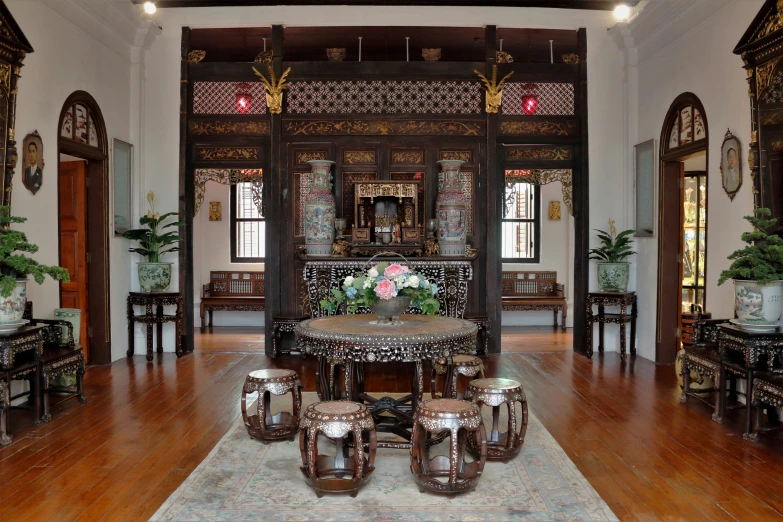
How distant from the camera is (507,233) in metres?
12.0

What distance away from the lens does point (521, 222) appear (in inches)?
470

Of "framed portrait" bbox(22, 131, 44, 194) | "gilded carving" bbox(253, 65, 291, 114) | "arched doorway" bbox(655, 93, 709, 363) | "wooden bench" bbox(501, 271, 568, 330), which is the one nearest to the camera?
"framed portrait" bbox(22, 131, 44, 194)

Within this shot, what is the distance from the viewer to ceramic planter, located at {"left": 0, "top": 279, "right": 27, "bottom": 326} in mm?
4801

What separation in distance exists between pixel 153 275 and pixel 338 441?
4787mm

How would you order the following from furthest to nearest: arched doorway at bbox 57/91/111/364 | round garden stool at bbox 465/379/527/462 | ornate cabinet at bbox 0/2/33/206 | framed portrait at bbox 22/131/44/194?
arched doorway at bbox 57/91/111/364 < framed portrait at bbox 22/131/44/194 < ornate cabinet at bbox 0/2/33/206 < round garden stool at bbox 465/379/527/462

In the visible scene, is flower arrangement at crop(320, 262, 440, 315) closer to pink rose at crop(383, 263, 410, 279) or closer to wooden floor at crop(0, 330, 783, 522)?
pink rose at crop(383, 263, 410, 279)

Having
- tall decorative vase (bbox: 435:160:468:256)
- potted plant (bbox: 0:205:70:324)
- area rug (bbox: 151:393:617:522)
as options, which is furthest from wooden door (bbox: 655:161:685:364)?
potted plant (bbox: 0:205:70:324)

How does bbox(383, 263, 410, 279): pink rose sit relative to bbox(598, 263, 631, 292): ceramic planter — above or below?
Result: above

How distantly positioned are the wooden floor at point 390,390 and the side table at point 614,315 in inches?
31.5

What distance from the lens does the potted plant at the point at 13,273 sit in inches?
187

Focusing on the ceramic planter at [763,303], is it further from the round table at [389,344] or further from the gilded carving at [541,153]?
the gilded carving at [541,153]

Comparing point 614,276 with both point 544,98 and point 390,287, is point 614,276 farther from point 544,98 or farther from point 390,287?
point 390,287

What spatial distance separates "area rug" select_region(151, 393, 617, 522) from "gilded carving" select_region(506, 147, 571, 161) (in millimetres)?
4898

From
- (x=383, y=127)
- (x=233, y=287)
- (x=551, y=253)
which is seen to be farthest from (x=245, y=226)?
(x=551, y=253)
